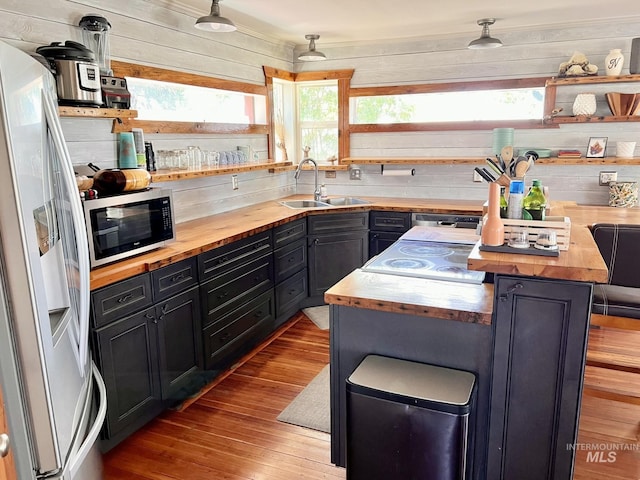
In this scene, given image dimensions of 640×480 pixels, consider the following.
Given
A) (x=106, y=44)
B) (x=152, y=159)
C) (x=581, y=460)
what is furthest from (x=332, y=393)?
(x=106, y=44)

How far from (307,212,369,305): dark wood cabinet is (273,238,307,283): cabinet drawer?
0.31 ft

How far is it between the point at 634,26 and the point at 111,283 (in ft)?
14.1

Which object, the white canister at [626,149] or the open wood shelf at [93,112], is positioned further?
the white canister at [626,149]

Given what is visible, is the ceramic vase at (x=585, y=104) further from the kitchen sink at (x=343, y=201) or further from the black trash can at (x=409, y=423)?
the black trash can at (x=409, y=423)

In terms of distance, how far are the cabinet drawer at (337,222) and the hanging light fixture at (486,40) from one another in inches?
63.5

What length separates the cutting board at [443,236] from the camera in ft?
9.20

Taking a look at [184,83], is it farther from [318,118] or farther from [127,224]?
[318,118]

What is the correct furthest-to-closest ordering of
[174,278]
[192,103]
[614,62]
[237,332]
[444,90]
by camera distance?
1. [444,90]
2. [614,62]
3. [192,103]
4. [237,332]
5. [174,278]

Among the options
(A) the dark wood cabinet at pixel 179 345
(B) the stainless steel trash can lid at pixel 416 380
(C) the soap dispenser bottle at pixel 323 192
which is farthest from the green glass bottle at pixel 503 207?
(C) the soap dispenser bottle at pixel 323 192

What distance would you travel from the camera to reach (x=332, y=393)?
212 cm

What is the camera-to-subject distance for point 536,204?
6.39 ft

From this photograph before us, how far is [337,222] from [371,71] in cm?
160

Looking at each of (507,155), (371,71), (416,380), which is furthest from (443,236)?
(371,71)

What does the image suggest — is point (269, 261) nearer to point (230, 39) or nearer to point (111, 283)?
point (111, 283)
